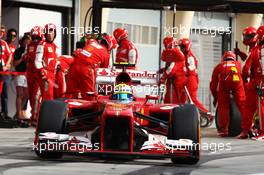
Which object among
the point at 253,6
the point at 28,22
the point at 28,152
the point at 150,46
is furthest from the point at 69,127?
the point at 150,46

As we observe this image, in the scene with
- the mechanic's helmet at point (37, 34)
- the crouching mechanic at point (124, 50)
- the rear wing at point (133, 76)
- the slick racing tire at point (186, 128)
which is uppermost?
the mechanic's helmet at point (37, 34)

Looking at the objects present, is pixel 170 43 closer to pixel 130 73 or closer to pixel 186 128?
pixel 130 73

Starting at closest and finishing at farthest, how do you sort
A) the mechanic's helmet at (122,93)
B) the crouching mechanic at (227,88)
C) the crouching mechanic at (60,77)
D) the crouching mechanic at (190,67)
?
1. the mechanic's helmet at (122,93)
2. the crouching mechanic at (227,88)
3. the crouching mechanic at (60,77)
4. the crouching mechanic at (190,67)

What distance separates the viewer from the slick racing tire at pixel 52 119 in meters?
10.5

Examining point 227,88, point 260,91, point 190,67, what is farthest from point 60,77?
point 260,91

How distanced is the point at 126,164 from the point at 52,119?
1.00 meters

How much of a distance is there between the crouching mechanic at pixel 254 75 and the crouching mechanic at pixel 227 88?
2.34 feet

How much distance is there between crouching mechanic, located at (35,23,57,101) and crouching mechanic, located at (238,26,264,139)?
3.67 m

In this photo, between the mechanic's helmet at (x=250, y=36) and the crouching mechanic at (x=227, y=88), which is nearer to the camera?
the mechanic's helmet at (x=250, y=36)

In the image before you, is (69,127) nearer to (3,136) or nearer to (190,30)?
(3,136)

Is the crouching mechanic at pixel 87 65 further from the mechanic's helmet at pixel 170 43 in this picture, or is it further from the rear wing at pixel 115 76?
the mechanic's helmet at pixel 170 43

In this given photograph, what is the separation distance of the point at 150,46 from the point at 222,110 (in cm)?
928

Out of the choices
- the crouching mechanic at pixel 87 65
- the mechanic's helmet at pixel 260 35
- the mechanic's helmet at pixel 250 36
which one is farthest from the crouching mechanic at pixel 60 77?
the mechanic's helmet at pixel 260 35

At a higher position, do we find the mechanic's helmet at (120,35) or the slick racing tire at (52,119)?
the mechanic's helmet at (120,35)
